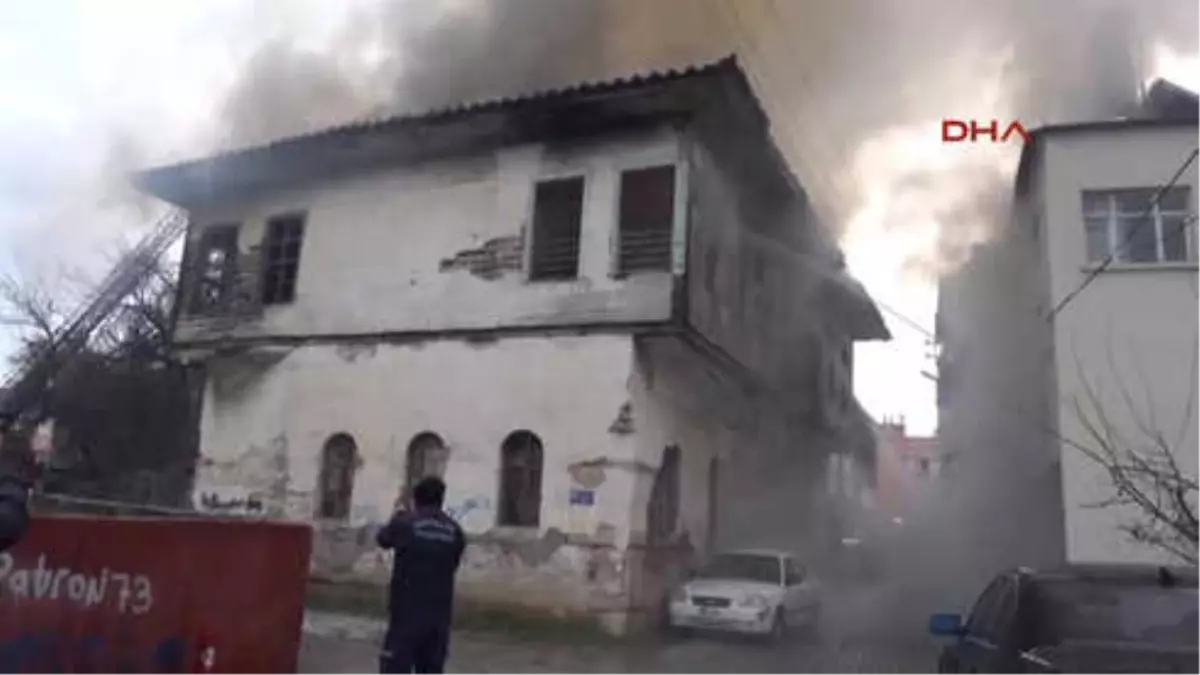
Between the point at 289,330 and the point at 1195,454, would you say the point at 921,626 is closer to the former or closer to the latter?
the point at 1195,454

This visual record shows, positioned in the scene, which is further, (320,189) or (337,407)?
(320,189)

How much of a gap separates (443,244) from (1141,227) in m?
11.0

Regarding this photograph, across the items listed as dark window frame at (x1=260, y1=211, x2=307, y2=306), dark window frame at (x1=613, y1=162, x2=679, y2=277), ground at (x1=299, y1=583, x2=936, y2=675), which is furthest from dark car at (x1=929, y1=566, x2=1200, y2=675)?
dark window frame at (x1=260, y1=211, x2=307, y2=306)

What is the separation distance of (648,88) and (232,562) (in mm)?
9470

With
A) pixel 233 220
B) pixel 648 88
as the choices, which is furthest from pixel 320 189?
pixel 648 88

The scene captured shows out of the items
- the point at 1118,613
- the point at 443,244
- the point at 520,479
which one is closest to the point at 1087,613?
the point at 1118,613

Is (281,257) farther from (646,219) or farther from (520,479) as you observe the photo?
(646,219)

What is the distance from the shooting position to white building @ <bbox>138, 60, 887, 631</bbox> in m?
13.9

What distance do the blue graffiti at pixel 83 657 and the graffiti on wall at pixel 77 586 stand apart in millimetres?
212

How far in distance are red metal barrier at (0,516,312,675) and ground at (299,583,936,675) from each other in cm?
318

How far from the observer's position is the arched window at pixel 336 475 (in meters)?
15.8

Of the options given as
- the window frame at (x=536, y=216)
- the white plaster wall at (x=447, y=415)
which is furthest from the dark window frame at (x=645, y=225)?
the white plaster wall at (x=447, y=415)

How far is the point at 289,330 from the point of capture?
55.0 feet

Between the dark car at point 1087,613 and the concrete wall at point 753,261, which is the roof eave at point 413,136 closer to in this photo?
the concrete wall at point 753,261
